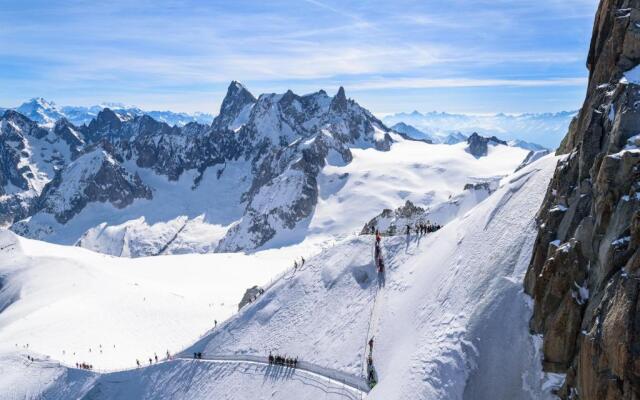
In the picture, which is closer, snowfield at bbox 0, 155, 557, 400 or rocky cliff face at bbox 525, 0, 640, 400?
rocky cliff face at bbox 525, 0, 640, 400

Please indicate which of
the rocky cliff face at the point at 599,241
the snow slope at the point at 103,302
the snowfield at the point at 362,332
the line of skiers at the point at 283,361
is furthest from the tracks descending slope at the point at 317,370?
the snow slope at the point at 103,302

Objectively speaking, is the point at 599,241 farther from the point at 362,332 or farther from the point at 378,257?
the point at 378,257

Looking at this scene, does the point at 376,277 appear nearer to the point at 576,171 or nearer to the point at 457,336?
the point at 457,336

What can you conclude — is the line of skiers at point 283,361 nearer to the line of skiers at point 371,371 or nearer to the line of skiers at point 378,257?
the line of skiers at point 371,371

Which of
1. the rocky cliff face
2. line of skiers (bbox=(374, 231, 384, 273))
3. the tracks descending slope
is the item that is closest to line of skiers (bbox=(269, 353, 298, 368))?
the tracks descending slope

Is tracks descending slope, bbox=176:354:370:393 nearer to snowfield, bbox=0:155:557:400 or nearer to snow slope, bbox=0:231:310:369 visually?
snowfield, bbox=0:155:557:400

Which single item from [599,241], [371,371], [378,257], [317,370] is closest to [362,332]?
[317,370]
